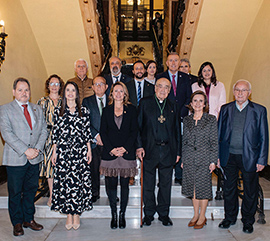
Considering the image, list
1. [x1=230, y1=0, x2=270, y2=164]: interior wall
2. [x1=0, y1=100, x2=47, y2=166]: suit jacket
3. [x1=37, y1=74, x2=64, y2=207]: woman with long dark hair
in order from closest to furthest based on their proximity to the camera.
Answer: [x1=0, y1=100, x2=47, y2=166]: suit jacket
[x1=37, y1=74, x2=64, y2=207]: woman with long dark hair
[x1=230, y1=0, x2=270, y2=164]: interior wall

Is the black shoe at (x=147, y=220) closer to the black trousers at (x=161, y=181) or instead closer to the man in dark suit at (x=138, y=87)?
the black trousers at (x=161, y=181)

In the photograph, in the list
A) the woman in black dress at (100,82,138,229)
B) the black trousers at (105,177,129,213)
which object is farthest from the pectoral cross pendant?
the black trousers at (105,177,129,213)

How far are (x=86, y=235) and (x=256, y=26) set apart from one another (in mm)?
5058

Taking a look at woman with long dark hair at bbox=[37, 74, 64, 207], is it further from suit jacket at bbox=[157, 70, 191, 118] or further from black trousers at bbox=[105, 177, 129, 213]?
suit jacket at bbox=[157, 70, 191, 118]

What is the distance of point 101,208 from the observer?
3.75 m

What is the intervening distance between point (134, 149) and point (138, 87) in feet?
3.82

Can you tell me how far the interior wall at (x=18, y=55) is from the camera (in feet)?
15.7

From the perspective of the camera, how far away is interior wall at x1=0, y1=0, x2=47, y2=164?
189 inches

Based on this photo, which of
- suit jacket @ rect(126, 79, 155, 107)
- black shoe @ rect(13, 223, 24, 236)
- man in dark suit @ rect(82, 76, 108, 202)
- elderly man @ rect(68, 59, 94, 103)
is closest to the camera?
black shoe @ rect(13, 223, 24, 236)

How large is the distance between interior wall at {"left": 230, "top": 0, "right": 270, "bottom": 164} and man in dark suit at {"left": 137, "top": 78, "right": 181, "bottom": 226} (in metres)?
2.63

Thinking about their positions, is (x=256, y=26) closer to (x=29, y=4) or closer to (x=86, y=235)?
(x=29, y=4)

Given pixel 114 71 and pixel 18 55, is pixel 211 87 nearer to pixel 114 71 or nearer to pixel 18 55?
pixel 114 71

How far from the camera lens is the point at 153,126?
3.38 m

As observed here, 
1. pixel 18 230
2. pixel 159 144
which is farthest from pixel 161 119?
pixel 18 230
